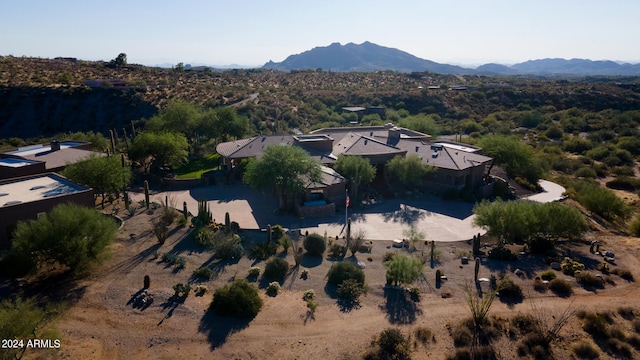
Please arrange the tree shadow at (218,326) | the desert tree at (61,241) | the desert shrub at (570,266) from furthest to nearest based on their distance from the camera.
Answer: the desert shrub at (570,266) → the desert tree at (61,241) → the tree shadow at (218,326)

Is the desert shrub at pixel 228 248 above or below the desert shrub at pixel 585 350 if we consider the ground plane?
above

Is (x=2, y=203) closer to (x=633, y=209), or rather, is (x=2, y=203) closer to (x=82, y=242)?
(x=82, y=242)

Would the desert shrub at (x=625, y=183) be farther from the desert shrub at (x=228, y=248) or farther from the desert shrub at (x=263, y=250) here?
the desert shrub at (x=228, y=248)

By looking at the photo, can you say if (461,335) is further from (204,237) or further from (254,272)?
(204,237)

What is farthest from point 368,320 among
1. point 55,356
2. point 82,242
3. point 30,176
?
point 30,176

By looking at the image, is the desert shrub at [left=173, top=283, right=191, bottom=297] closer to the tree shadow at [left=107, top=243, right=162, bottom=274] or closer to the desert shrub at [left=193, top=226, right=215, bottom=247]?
the tree shadow at [left=107, top=243, right=162, bottom=274]

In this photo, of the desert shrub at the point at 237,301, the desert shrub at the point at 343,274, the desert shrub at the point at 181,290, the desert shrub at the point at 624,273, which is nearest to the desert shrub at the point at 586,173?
the desert shrub at the point at 624,273
